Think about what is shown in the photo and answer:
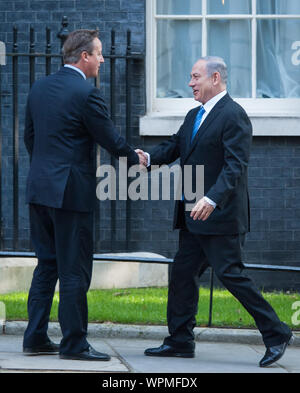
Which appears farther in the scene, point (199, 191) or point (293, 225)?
point (293, 225)

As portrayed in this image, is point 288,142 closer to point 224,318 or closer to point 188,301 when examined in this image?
point 224,318

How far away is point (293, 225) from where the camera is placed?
9.25 metres

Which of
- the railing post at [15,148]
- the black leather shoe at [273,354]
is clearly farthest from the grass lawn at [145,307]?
the black leather shoe at [273,354]

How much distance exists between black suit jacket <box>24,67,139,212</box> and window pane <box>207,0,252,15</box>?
395cm

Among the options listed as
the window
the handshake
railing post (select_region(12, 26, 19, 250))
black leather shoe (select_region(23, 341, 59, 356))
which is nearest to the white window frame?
the window

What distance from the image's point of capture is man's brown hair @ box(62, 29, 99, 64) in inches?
227

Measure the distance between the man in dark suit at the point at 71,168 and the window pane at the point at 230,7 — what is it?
383 centimetres

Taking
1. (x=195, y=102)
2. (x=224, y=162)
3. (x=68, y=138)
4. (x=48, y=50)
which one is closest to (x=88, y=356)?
(x=68, y=138)

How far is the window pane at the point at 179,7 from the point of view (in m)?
9.40

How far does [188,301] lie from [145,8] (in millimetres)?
4017

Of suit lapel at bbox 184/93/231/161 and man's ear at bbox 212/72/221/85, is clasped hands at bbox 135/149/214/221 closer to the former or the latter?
suit lapel at bbox 184/93/231/161

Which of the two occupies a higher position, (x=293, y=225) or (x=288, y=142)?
(x=288, y=142)

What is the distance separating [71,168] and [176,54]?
410 cm

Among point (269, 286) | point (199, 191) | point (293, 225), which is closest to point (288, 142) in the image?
point (293, 225)
